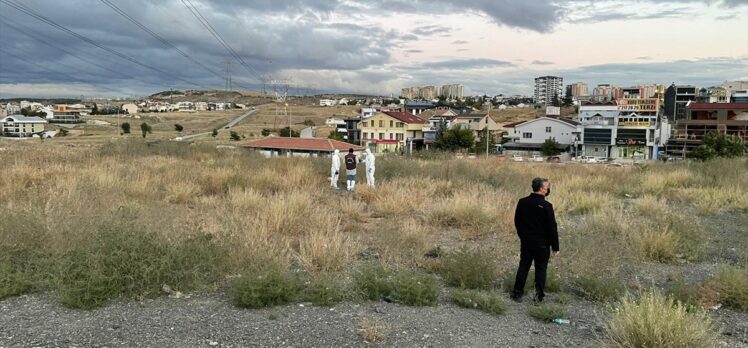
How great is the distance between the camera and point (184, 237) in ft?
21.5

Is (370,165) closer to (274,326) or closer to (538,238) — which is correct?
(538,238)

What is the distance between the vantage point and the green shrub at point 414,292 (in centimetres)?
593

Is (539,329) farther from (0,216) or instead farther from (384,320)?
(0,216)

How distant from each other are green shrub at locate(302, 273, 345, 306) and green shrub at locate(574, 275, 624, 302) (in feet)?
9.90

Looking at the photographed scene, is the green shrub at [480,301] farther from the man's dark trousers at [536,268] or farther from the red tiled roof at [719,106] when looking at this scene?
the red tiled roof at [719,106]

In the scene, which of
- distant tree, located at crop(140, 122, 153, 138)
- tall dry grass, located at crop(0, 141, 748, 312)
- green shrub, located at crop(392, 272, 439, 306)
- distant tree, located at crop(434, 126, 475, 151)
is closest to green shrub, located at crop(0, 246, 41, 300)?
tall dry grass, located at crop(0, 141, 748, 312)

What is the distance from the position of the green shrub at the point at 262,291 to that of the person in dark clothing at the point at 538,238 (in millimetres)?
2664

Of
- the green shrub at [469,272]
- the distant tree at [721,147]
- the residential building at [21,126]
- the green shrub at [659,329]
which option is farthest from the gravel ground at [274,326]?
the residential building at [21,126]

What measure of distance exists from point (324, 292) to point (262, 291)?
26.6 inches

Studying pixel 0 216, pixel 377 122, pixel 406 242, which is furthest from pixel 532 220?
pixel 377 122

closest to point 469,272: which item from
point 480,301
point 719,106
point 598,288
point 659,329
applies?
point 480,301

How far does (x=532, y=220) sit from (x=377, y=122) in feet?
265

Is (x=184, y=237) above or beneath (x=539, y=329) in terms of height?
above

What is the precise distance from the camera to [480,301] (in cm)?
593
